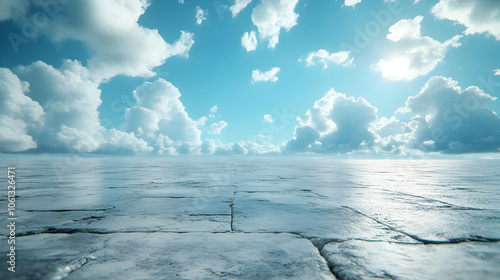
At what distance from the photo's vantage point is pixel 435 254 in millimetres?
1379

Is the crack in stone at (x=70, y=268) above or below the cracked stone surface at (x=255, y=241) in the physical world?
above

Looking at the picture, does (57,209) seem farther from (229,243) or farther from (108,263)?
(229,243)

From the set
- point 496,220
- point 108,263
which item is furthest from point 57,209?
point 496,220

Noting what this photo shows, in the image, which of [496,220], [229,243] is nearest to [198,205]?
[229,243]

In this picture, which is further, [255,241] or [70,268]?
[255,241]

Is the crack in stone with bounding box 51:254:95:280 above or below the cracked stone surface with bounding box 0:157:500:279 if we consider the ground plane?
above

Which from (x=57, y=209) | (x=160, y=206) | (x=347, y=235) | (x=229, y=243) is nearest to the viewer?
(x=229, y=243)

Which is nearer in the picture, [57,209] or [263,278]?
[263,278]

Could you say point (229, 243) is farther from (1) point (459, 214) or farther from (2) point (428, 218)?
(1) point (459, 214)

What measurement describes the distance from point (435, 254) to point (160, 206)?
8.83 ft

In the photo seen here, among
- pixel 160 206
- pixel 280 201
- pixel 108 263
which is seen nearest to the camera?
pixel 108 263

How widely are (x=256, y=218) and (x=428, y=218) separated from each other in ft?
5.68

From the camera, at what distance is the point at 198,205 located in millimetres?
2811

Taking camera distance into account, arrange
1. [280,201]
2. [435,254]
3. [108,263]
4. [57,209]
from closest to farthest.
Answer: [108,263] → [435,254] → [57,209] → [280,201]
